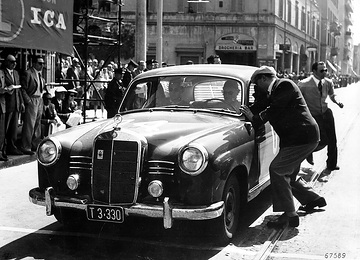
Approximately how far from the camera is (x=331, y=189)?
8000 mm

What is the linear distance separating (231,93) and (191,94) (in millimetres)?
465

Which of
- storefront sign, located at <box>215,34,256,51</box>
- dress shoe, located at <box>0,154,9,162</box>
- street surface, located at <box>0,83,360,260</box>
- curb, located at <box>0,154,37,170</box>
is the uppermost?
storefront sign, located at <box>215,34,256,51</box>

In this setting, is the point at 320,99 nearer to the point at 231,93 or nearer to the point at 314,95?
the point at 314,95

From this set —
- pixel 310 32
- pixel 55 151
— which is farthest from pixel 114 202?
pixel 310 32

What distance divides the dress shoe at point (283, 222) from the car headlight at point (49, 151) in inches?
92.2

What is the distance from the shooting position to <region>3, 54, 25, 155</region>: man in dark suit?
9.65 m

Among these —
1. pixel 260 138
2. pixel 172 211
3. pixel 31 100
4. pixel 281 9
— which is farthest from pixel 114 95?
pixel 281 9

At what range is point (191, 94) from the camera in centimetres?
648

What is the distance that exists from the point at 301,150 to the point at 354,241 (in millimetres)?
1090

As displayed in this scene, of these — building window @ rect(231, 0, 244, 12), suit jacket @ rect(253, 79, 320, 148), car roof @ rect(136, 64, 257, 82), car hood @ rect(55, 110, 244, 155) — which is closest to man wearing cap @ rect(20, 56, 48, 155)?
car roof @ rect(136, 64, 257, 82)

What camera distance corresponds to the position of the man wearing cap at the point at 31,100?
10.2m

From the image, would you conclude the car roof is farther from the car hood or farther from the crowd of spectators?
the crowd of spectators

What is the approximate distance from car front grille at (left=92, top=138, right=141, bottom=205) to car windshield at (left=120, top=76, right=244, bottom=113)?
1.42m

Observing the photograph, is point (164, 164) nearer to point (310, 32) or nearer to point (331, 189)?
point (331, 189)
